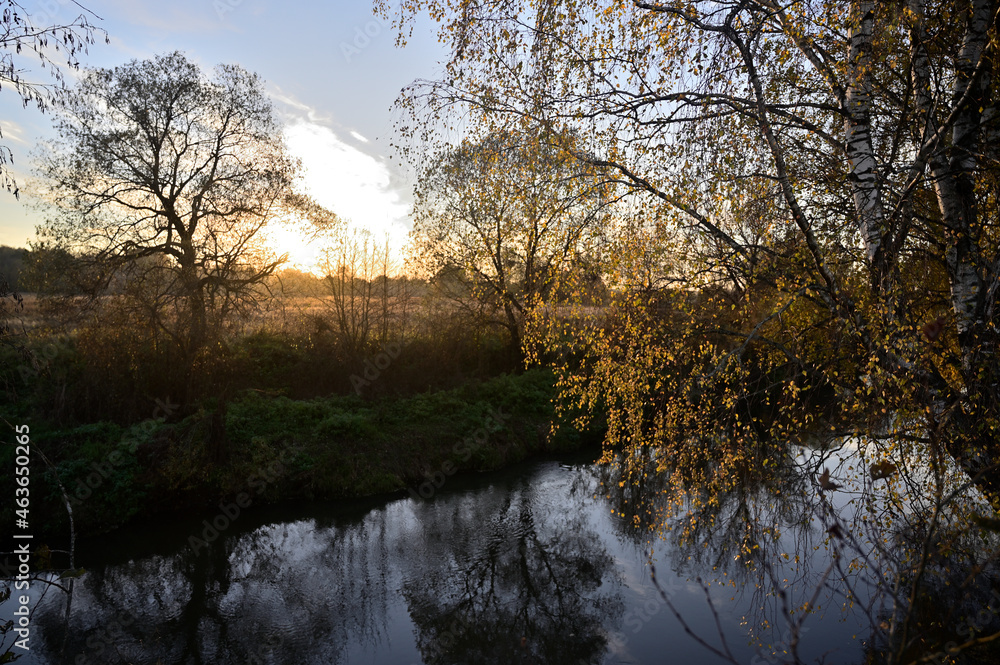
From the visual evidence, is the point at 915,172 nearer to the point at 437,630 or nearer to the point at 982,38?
the point at 982,38

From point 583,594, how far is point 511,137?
6333mm

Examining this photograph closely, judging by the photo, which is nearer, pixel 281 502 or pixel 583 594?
pixel 583 594

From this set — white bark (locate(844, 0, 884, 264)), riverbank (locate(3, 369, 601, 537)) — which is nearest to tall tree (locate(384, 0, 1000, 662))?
white bark (locate(844, 0, 884, 264))

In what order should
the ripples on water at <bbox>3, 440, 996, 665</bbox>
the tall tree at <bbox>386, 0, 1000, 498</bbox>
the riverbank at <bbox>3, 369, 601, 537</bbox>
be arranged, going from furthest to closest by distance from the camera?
1. the riverbank at <bbox>3, 369, 601, 537</bbox>
2. the ripples on water at <bbox>3, 440, 996, 665</bbox>
3. the tall tree at <bbox>386, 0, 1000, 498</bbox>

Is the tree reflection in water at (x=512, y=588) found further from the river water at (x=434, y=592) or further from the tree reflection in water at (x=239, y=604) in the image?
the tree reflection in water at (x=239, y=604)

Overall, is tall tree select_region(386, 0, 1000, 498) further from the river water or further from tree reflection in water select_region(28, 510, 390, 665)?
tree reflection in water select_region(28, 510, 390, 665)

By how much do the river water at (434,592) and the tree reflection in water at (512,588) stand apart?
0.03 metres

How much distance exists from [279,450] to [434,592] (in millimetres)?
5425

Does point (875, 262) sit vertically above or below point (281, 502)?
above

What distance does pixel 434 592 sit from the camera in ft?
28.1

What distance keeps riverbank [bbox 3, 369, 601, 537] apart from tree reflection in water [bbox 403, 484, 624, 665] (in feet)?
6.49

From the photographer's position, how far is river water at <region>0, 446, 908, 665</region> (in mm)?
7105

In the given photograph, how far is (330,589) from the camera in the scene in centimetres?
863

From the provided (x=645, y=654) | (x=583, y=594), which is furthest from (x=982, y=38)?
(x=583, y=594)
